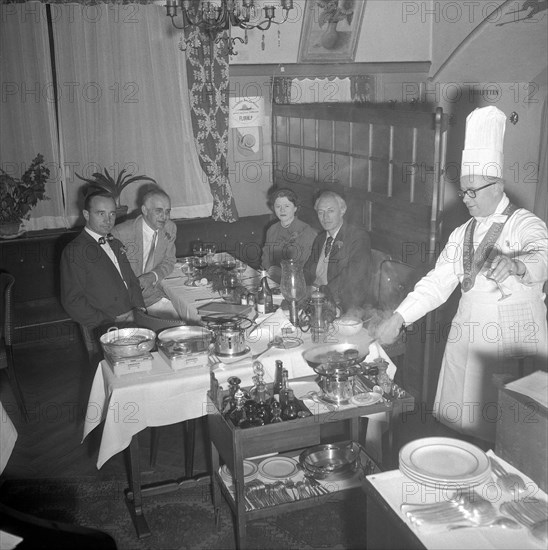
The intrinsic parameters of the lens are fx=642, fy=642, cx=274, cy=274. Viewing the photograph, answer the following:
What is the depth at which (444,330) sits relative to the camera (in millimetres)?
4836

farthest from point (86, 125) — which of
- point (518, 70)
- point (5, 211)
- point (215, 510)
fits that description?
point (518, 70)

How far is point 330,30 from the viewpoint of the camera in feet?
21.1

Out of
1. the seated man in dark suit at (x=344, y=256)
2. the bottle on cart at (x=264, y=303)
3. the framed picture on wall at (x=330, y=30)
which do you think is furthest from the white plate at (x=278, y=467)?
the framed picture on wall at (x=330, y=30)

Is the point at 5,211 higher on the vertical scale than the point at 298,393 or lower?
higher

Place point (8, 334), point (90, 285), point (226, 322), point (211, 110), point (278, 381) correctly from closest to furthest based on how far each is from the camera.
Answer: point (278, 381) → point (226, 322) → point (90, 285) → point (8, 334) → point (211, 110)

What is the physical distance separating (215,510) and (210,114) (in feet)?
13.9

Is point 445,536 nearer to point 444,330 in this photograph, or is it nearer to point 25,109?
point 444,330

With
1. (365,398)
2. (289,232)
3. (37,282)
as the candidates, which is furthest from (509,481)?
(37,282)

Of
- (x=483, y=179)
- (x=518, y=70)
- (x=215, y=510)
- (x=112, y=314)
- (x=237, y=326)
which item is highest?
(x=518, y=70)

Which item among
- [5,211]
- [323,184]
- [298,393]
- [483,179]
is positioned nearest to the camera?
[298,393]

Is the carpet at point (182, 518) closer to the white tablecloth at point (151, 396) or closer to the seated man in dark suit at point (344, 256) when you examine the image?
the white tablecloth at point (151, 396)

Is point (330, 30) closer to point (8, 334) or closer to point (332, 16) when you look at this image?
point (332, 16)

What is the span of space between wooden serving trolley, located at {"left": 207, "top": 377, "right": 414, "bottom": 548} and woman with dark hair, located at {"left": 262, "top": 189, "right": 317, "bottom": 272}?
7.70ft

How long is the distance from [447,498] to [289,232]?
11.4 feet
